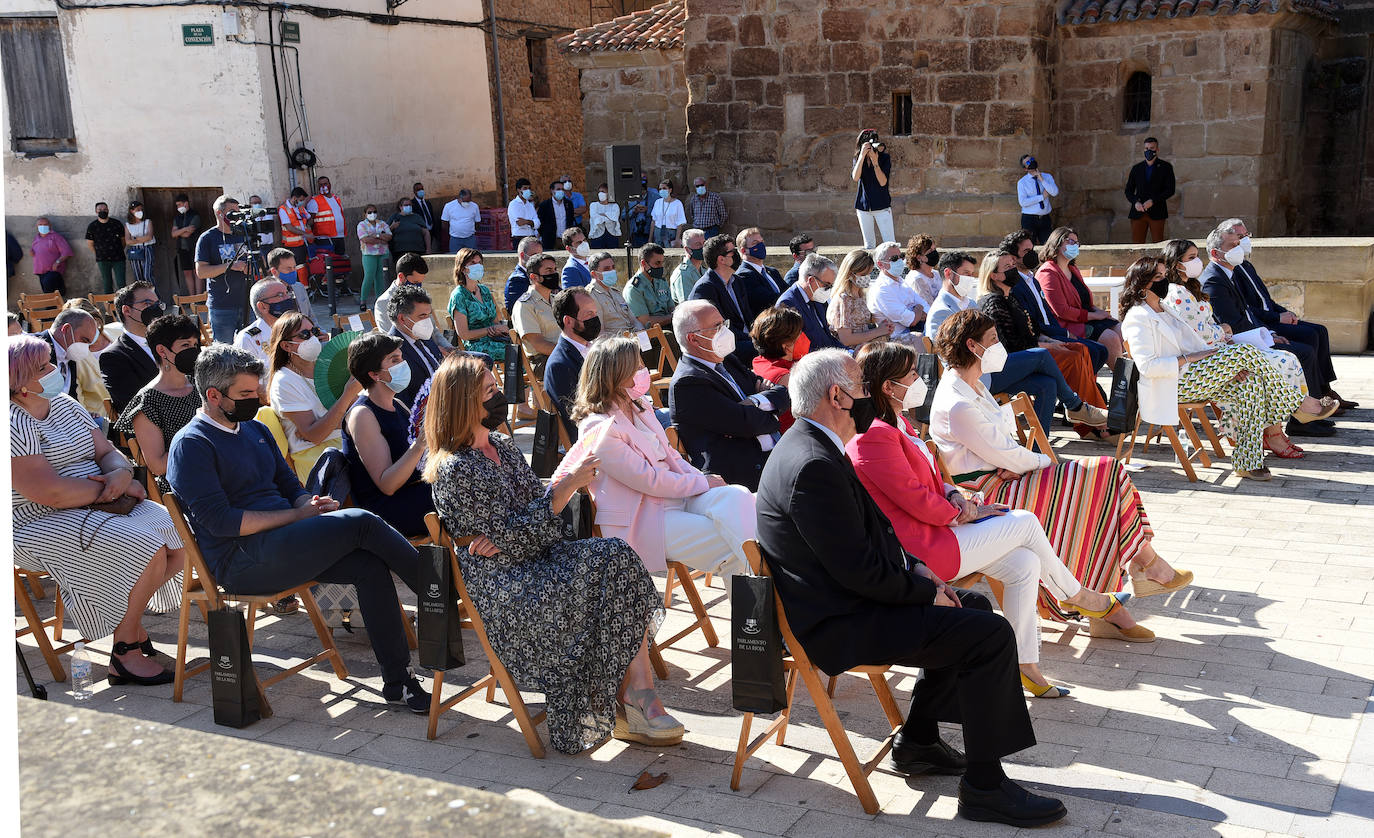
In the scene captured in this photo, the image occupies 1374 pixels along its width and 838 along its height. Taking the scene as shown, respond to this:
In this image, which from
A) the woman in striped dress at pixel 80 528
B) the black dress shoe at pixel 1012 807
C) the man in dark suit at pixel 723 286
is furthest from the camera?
the man in dark suit at pixel 723 286

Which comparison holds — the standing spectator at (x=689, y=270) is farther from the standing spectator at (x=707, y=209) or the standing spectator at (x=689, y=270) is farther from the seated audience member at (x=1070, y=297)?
the standing spectator at (x=707, y=209)

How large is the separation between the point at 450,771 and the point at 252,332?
3.76m

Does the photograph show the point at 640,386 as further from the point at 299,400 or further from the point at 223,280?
the point at 223,280

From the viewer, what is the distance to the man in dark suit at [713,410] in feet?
18.8

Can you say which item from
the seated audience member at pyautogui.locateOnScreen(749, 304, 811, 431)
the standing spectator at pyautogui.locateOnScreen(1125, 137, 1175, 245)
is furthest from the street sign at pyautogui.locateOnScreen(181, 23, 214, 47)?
the seated audience member at pyautogui.locateOnScreen(749, 304, 811, 431)

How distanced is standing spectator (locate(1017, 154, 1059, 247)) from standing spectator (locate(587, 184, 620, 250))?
5713 millimetres

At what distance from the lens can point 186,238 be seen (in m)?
18.0

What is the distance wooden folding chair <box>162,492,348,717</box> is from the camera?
14.8 feet

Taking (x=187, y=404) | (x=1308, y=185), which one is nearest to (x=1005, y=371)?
(x=187, y=404)

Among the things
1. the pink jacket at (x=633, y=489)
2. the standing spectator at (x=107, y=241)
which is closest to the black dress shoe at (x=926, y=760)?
the pink jacket at (x=633, y=489)

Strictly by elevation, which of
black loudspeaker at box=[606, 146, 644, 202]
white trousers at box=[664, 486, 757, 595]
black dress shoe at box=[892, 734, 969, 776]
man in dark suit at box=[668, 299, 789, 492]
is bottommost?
black dress shoe at box=[892, 734, 969, 776]

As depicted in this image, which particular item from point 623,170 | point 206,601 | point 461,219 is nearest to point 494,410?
point 206,601

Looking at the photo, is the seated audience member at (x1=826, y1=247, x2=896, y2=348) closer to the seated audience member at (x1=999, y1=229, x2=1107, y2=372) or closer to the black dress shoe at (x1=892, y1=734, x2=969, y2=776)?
the seated audience member at (x1=999, y1=229, x2=1107, y2=372)

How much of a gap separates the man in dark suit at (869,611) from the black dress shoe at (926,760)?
0.05 meters
